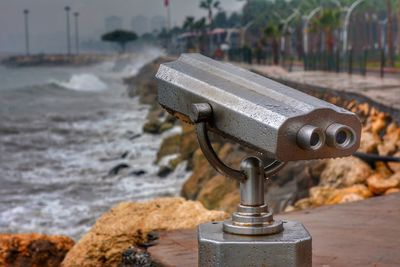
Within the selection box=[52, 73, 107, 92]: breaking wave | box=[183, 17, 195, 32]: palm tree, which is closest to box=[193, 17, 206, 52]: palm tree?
→ box=[183, 17, 195, 32]: palm tree

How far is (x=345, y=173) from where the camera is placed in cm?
897

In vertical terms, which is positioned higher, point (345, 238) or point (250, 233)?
point (250, 233)

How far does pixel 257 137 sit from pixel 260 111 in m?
0.08

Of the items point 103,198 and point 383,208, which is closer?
point 383,208

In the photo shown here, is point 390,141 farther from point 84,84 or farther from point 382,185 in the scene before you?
point 84,84

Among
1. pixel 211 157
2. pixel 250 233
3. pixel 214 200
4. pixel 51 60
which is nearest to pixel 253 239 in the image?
pixel 250 233

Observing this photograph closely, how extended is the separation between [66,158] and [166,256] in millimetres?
24438

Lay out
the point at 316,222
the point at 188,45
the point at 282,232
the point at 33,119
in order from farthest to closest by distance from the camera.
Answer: the point at 188,45, the point at 33,119, the point at 316,222, the point at 282,232

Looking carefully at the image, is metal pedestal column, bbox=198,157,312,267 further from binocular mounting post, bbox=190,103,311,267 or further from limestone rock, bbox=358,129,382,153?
limestone rock, bbox=358,129,382,153

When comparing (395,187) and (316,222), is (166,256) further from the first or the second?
(395,187)

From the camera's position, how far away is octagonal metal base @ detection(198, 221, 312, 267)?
2.32 metres

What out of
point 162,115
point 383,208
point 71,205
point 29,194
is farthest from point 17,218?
point 162,115

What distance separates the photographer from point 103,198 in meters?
18.0

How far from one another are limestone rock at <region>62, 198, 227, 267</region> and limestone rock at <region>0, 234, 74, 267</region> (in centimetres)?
35
